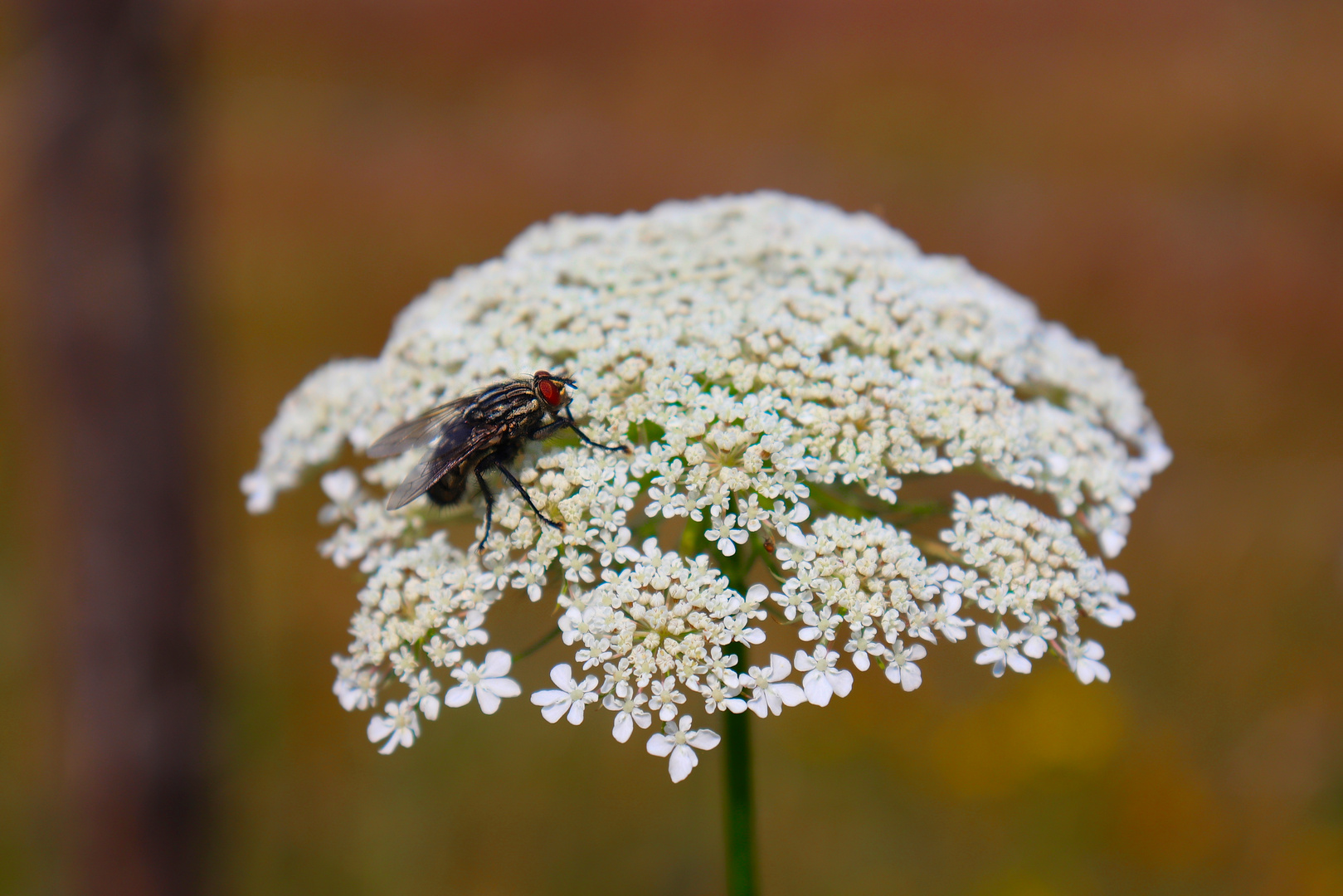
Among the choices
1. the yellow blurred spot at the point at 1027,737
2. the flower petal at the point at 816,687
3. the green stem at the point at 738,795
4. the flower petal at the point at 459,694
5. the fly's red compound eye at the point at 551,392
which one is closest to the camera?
the flower petal at the point at 816,687

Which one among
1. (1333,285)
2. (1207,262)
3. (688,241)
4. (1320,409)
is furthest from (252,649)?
(1333,285)

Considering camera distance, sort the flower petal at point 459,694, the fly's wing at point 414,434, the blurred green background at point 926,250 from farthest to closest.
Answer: the blurred green background at point 926,250 → the fly's wing at point 414,434 → the flower petal at point 459,694

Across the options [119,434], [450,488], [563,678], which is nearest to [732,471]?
[563,678]

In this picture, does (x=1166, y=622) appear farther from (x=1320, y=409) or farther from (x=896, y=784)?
(x=1320, y=409)

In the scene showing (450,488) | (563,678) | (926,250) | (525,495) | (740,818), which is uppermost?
(926,250)

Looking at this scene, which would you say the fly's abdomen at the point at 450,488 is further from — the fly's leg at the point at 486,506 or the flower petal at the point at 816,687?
the flower petal at the point at 816,687

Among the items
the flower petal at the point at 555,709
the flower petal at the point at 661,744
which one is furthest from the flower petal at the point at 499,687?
the flower petal at the point at 661,744

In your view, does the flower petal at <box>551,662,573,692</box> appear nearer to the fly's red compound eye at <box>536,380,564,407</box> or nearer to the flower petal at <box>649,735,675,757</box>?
the flower petal at <box>649,735,675,757</box>

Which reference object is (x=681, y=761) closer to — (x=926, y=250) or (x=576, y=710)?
(x=576, y=710)
